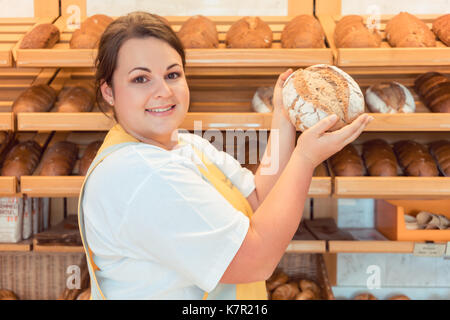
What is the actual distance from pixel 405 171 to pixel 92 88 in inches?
62.5

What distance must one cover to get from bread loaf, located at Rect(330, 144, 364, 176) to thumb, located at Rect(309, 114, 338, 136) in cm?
103

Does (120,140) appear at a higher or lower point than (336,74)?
lower

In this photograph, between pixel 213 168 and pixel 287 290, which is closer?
pixel 213 168

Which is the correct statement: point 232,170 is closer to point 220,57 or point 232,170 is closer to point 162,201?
point 162,201

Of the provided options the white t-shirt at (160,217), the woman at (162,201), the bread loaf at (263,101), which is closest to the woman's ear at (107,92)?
the woman at (162,201)

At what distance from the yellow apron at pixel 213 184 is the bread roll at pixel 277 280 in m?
1.11

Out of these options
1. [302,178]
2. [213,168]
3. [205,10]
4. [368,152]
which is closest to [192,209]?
[302,178]

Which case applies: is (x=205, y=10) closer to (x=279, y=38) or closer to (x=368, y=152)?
(x=279, y=38)

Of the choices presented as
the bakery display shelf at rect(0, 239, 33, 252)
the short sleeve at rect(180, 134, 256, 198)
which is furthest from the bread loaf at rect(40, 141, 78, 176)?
the short sleeve at rect(180, 134, 256, 198)

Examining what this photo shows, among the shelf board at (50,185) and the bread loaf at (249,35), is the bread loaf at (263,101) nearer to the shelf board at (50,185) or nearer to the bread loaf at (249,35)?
the bread loaf at (249,35)

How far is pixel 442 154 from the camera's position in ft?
6.67

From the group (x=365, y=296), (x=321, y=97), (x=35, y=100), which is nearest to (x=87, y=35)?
(x=35, y=100)

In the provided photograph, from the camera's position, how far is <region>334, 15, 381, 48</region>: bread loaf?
6.09ft

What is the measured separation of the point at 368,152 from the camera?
208 cm
